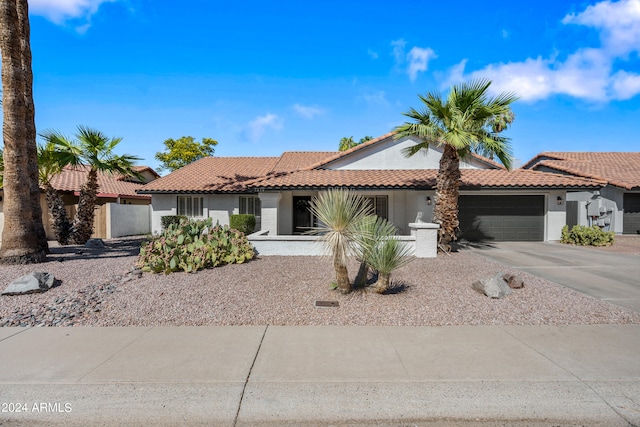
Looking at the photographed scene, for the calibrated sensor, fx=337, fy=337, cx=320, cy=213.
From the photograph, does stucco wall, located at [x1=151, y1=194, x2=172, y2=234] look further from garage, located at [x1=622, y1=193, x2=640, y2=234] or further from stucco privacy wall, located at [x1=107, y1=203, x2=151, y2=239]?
garage, located at [x1=622, y1=193, x2=640, y2=234]

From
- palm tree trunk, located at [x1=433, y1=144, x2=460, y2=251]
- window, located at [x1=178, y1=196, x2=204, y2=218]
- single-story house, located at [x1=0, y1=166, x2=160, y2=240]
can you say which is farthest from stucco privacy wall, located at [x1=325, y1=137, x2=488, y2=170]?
single-story house, located at [x1=0, y1=166, x2=160, y2=240]

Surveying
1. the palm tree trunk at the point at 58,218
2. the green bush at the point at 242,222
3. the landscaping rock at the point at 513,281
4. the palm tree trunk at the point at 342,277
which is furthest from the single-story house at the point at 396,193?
the palm tree trunk at the point at 342,277

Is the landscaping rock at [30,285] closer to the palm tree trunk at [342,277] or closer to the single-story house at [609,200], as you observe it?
the palm tree trunk at [342,277]

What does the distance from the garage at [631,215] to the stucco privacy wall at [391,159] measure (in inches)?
375

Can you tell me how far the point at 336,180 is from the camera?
15289mm

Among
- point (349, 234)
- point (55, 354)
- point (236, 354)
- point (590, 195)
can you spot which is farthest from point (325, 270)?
point (590, 195)

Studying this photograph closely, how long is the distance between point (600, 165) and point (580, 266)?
17.5 meters

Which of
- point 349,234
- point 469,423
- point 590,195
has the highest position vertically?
point 590,195

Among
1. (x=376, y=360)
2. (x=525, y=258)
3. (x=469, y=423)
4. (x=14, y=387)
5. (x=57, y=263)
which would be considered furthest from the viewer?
(x=525, y=258)

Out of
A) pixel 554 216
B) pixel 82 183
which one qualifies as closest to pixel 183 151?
pixel 82 183

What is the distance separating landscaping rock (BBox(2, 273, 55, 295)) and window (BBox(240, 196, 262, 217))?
464 inches

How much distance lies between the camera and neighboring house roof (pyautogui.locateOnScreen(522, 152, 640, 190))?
752 inches

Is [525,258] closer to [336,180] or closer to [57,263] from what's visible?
[336,180]

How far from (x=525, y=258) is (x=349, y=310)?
8214 mm
